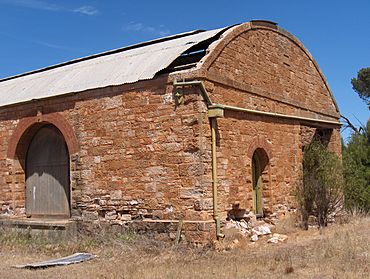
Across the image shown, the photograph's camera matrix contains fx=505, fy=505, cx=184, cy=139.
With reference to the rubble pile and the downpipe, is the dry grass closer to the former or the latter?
the rubble pile

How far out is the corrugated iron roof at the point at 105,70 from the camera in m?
11.2

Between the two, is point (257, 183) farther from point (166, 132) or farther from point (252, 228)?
point (166, 132)

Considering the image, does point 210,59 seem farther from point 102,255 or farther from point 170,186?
point 102,255

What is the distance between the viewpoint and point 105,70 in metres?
12.4

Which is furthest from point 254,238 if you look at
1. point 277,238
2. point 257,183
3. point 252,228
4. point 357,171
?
point 357,171

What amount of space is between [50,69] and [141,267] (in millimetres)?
9477

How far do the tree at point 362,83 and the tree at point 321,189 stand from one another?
60.1 ft

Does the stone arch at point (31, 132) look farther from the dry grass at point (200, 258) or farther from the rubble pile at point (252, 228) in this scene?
the rubble pile at point (252, 228)

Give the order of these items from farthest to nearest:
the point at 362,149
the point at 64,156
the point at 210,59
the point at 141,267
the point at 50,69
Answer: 1. the point at 362,149
2. the point at 50,69
3. the point at 64,156
4. the point at 210,59
5. the point at 141,267

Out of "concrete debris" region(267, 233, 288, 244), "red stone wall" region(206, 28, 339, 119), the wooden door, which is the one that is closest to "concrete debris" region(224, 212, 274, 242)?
"concrete debris" region(267, 233, 288, 244)

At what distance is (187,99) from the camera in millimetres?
10266

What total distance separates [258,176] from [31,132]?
6.03 m

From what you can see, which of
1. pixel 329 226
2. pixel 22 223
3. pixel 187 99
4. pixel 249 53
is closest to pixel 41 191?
pixel 22 223

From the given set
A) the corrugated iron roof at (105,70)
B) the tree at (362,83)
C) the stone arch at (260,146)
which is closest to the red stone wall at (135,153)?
the corrugated iron roof at (105,70)
